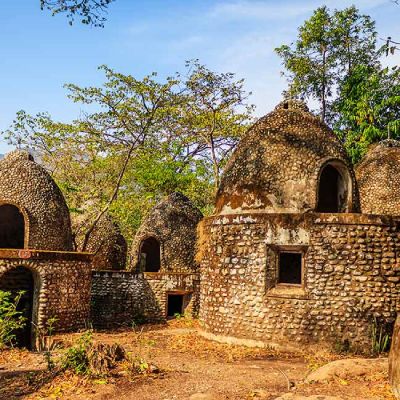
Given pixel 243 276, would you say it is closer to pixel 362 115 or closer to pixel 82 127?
A: pixel 362 115

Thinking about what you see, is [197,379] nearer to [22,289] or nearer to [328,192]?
[328,192]

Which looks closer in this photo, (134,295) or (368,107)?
(134,295)

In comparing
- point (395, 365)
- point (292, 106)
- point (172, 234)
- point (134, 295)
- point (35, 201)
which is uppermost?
point (292, 106)

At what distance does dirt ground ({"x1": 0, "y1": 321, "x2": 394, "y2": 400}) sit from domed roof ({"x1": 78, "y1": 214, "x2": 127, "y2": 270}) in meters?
9.31

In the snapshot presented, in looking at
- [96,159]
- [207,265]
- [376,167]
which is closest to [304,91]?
[376,167]

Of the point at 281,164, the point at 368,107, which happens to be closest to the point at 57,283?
the point at 281,164

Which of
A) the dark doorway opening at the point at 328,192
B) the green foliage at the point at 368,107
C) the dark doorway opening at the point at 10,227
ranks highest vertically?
the green foliage at the point at 368,107

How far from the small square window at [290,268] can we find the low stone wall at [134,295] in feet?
19.9

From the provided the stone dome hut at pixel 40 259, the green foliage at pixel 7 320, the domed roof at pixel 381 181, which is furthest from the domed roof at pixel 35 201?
the domed roof at pixel 381 181

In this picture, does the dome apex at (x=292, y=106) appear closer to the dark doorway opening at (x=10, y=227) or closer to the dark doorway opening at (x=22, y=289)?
the dark doorway opening at (x=22, y=289)

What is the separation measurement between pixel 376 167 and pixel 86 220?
12.3 metres

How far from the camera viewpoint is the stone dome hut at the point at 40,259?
1253 cm

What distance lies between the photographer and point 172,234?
19094 millimetres

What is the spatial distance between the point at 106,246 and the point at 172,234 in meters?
3.00
